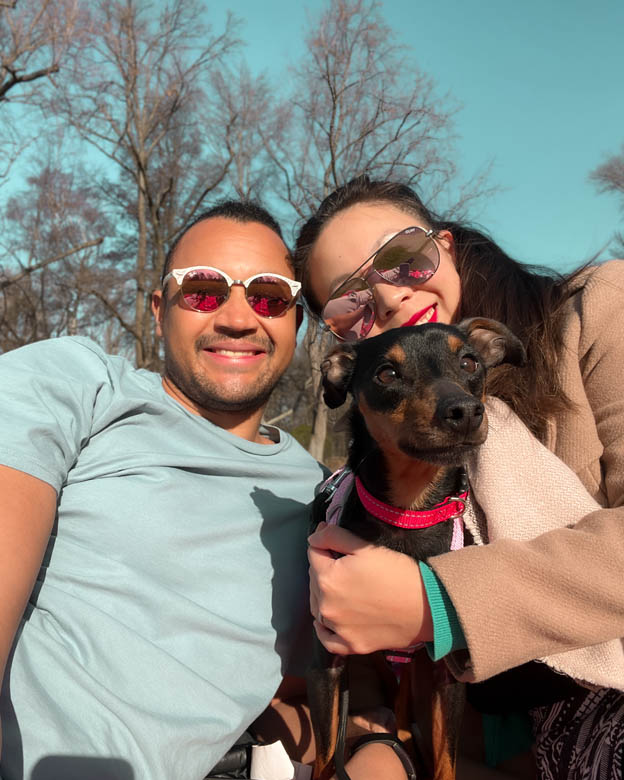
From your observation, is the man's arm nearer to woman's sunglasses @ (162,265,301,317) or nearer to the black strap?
woman's sunglasses @ (162,265,301,317)

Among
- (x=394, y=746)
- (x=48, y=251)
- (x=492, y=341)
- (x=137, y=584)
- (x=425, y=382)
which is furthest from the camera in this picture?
(x=48, y=251)

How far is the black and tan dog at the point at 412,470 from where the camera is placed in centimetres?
201

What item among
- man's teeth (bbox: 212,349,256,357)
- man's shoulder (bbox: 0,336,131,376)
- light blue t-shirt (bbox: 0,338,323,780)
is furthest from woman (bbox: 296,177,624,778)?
man's shoulder (bbox: 0,336,131,376)

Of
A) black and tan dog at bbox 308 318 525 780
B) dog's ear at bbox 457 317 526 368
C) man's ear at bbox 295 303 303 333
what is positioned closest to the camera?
black and tan dog at bbox 308 318 525 780

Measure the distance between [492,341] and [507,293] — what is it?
0.24 meters

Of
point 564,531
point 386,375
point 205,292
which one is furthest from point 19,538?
point 564,531

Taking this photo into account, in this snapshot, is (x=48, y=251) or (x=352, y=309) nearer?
(x=352, y=309)

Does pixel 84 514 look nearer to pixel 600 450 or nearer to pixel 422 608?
pixel 422 608

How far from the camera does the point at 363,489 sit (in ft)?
7.32

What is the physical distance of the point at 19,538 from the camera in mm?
1594

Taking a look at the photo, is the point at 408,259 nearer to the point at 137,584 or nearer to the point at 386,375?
the point at 386,375

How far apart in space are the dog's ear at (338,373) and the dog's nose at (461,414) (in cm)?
73

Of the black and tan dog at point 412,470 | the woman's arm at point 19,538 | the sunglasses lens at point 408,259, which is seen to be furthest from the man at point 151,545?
the sunglasses lens at point 408,259

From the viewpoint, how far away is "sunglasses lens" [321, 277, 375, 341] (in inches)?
101
